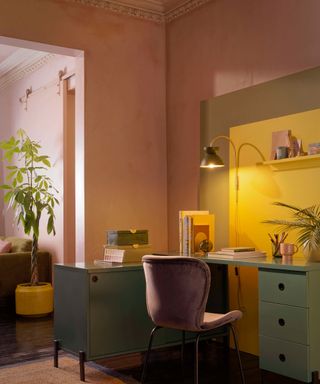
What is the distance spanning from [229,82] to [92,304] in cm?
212

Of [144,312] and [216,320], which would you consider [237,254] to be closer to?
[216,320]

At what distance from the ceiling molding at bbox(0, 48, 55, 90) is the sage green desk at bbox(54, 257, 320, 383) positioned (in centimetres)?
374

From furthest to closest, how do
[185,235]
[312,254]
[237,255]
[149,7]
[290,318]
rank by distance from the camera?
1. [149,7]
2. [185,235]
3. [237,255]
4. [312,254]
5. [290,318]

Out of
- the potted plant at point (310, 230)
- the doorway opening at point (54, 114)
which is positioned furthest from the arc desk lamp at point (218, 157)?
the doorway opening at point (54, 114)

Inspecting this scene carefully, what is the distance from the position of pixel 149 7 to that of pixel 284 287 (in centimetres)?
316

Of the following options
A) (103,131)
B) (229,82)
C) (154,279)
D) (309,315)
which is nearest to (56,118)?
(103,131)

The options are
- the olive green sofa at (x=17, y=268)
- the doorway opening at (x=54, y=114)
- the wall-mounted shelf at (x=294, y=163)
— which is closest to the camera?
the wall-mounted shelf at (x=294, y=163)

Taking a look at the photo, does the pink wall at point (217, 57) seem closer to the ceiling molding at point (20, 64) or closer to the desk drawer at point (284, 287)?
the desk drawer at point (284, 287)

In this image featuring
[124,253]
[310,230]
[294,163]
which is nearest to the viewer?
[310,230]

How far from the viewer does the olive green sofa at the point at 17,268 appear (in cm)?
614

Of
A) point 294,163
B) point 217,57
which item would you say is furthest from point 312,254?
point 217,57

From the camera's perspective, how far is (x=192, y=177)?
487 centimetres

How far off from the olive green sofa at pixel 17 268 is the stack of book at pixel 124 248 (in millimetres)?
2542

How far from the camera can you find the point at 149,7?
5094 mm
